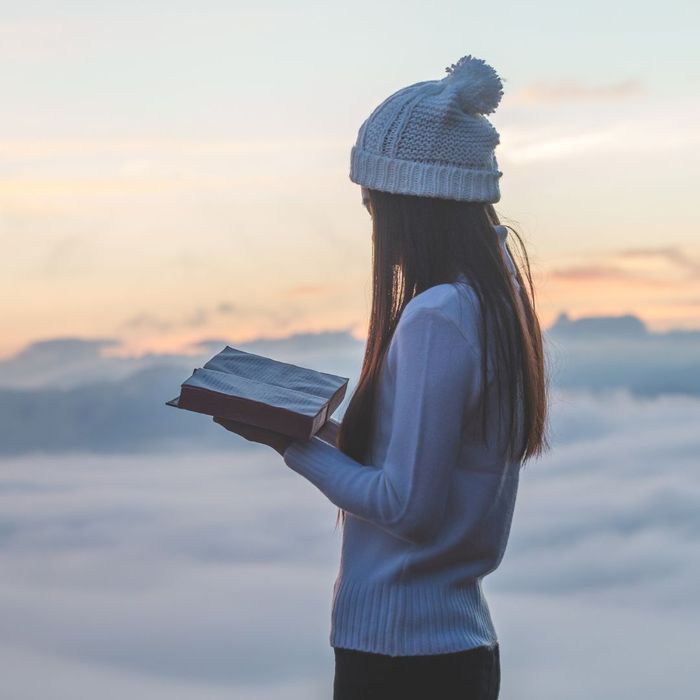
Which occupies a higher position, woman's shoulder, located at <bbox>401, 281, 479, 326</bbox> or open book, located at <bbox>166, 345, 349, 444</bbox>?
woman's shoulder, located at <bbox>401, 281, 479, 326</bbox>

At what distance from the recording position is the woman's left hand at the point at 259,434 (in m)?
1.99

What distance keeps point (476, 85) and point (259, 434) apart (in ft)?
2.27

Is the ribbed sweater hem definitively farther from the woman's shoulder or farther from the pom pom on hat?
the pom pom on hat

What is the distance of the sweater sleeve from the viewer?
188 centimetres

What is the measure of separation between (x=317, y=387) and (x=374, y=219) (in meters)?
0.31

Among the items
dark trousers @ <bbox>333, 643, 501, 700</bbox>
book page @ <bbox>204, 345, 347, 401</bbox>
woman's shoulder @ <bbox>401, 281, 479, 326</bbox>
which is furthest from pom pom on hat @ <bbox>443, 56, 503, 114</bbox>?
dark trousers @ <bbox>333, 643, 501, 700</bbox>

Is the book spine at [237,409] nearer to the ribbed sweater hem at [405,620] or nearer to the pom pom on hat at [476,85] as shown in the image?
the ribbed sweater hem at [405,620]

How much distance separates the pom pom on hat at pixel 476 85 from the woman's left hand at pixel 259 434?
0.64m

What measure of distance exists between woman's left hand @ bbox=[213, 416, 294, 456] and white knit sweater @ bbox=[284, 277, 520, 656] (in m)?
0.02

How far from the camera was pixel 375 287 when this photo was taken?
6.66 ft

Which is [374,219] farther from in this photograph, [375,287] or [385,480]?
[385,480]

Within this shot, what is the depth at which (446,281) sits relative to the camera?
1.99 meters

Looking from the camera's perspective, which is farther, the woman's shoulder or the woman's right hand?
the woman's right hand

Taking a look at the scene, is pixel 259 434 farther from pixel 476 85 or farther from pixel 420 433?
pixel 476 85
